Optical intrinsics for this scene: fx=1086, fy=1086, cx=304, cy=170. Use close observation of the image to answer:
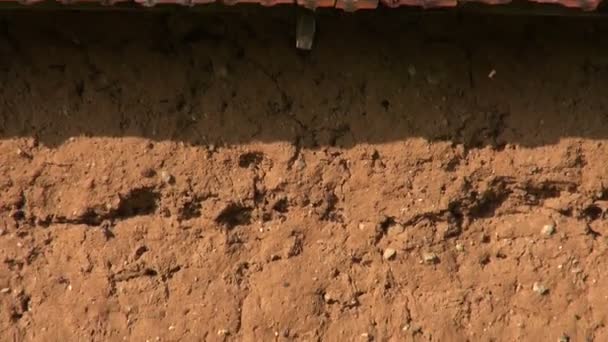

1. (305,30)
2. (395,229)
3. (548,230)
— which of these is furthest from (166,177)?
(548,230)

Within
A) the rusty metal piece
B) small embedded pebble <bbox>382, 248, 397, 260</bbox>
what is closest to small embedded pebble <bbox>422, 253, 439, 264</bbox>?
small embedded pebble <bbox>382, 248, 397, 260</bbox>

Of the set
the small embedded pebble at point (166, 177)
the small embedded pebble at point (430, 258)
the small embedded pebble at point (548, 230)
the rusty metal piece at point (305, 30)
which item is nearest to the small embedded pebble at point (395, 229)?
the small embedded pebble at point (430, 258)

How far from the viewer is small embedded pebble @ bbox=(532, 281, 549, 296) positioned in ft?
15.8

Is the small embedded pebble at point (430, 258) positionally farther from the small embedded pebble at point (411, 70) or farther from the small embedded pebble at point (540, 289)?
the small embedded pebble at point (411, 70)

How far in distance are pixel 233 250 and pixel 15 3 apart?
1412 millimetres

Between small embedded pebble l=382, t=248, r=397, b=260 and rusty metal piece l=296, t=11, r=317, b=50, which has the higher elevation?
rusty metal piece l=296, t=11, r=317, b=50

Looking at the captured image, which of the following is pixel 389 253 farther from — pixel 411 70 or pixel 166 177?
pixel 166 177

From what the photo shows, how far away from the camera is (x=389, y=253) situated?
4.83 meters

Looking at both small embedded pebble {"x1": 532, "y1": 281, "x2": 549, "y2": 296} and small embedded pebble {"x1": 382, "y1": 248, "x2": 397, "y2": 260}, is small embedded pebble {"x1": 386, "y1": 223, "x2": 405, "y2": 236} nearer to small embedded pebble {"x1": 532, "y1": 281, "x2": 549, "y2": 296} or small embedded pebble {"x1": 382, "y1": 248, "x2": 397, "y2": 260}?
small embedded pebble {"x1": 382, "y1": 248, "x2": 397, "y2": 260}

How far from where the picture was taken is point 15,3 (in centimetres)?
435

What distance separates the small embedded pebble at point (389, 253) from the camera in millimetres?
4832

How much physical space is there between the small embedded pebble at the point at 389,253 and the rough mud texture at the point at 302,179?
1cm

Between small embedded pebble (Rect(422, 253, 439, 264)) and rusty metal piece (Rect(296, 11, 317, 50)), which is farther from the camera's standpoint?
small embedded pebble (Rect(422, 253, 439, 264))

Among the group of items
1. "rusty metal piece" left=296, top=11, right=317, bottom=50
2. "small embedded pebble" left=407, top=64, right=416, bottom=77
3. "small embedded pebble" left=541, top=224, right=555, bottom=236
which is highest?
"rusty metal piece" left=296, top=11, right=317, bottom=50
